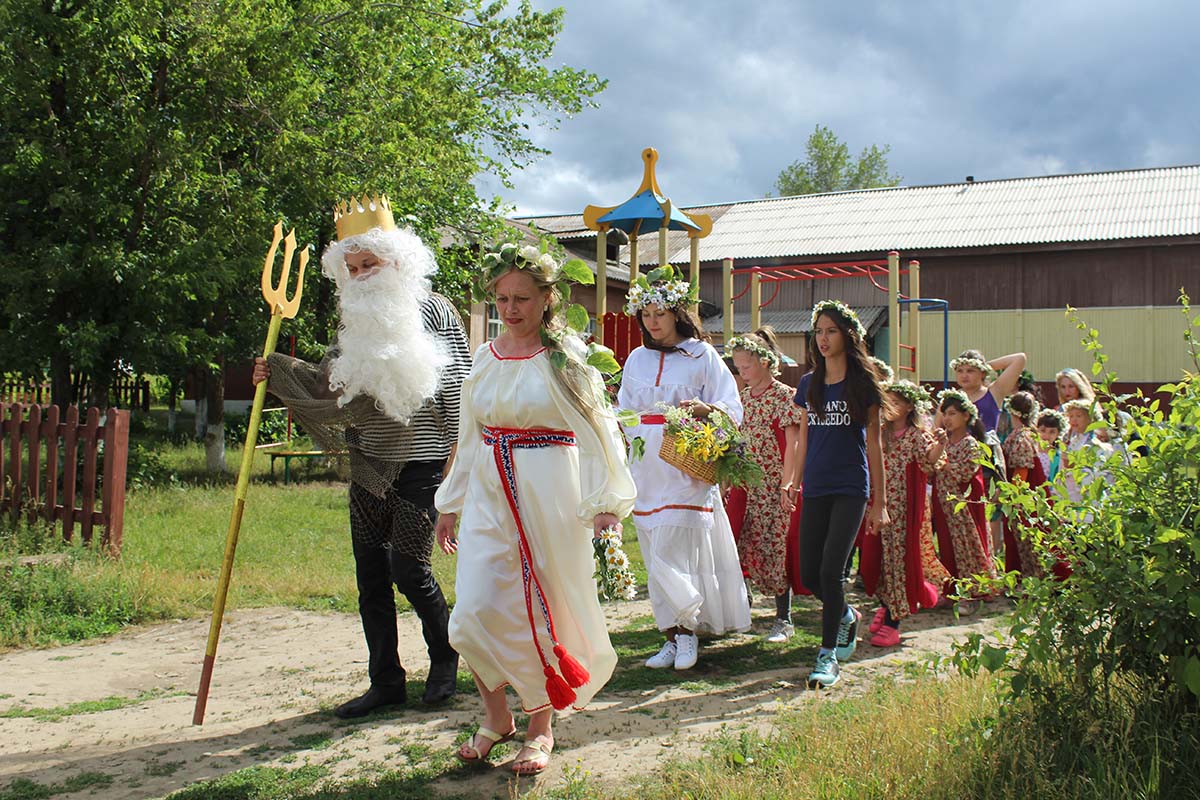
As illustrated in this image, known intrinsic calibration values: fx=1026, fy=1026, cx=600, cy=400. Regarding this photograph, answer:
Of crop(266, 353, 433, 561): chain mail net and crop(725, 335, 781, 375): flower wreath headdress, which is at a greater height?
crop(725, 335, 781, 375): flower wreath headdress

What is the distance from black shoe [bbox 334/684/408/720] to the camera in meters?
4.73

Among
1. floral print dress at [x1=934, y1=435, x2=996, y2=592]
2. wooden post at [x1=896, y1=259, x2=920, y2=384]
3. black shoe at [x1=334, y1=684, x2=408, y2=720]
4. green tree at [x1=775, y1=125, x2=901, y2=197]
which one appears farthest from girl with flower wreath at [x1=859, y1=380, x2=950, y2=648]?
green tree at [x1=775, y1=125, x2=901, y2=197]

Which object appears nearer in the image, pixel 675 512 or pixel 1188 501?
pixel 1188 501

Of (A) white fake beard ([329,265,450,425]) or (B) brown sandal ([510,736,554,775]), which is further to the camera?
(A) white fake beard ([329,265,450,425])

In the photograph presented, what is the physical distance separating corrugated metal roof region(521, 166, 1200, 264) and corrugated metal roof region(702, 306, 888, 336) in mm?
1604

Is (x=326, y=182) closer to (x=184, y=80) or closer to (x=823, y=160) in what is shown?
(x=184, y=80)

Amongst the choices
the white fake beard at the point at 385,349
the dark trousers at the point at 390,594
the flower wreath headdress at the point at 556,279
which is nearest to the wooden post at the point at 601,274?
the white fake beard at the point at 385,349

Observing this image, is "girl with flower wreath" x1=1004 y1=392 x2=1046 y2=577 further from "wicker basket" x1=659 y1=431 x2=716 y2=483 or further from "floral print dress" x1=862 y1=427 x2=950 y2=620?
"wicker basket" x1=659 y1=431 x2=716 y2=483

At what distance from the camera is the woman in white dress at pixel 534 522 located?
3.99 metres

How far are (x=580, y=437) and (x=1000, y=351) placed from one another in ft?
75.5

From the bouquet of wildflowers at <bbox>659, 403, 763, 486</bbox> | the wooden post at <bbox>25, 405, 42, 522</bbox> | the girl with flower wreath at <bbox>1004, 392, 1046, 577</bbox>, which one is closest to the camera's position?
the bouquet of wildflowers at <bbox>659, 403, 763, 486</bbox>

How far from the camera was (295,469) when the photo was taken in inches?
675

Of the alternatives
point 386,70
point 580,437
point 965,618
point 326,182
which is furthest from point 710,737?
point 386,70

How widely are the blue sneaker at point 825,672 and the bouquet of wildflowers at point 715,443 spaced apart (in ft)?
3.40
